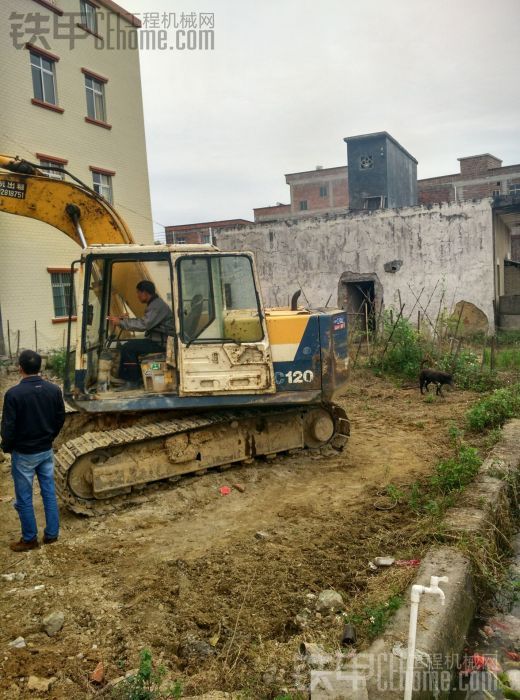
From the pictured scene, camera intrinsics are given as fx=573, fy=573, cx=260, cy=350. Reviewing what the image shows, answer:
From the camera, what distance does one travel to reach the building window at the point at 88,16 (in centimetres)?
1741

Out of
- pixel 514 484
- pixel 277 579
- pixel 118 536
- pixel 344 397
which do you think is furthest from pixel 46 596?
pixel 344 397

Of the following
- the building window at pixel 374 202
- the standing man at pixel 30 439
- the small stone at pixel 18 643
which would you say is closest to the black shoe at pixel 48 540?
the standing man at pixel 30 439

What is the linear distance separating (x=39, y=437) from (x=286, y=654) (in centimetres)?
282

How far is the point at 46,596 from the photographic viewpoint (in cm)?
422

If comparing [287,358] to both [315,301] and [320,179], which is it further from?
[320,179]

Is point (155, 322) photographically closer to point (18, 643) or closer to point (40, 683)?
point (18, 643)

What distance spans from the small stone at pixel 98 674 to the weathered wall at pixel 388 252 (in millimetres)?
14618

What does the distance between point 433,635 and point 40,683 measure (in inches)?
89.7

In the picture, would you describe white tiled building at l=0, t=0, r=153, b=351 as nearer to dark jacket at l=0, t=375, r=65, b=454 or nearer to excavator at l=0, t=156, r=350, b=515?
A: excavator at l=0, t=156, r=350, b=515

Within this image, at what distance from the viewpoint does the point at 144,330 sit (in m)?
6.37

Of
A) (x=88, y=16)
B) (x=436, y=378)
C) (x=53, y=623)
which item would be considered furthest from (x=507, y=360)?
(x=88, y=16)

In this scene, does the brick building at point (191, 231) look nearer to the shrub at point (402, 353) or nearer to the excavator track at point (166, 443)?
the shrub at point (402, 353)

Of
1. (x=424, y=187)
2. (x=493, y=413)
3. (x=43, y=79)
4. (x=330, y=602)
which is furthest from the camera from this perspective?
(x=424, y=187)

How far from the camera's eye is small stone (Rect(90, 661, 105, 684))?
10.7ft
